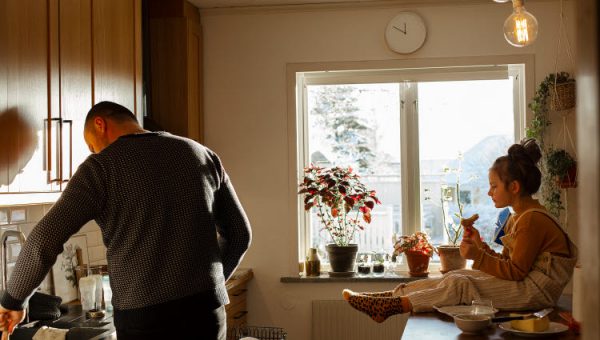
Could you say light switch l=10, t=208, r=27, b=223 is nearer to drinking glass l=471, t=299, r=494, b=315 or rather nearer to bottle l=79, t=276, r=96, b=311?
bottle l=79, t=276, r=96, b=311

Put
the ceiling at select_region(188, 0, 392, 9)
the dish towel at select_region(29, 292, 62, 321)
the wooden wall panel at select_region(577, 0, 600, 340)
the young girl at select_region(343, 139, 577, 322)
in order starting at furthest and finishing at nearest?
1. the ceiling at select_region(188, 0, 392, 9)
2. the dish towel at select_region(29, 292, 62, 321)
3. the young girl at select_region(343, 139, 577, 322)
4. the wooden wall panel at select_region(577, 0, 600, 340)

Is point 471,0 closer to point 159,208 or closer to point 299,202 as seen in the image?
point 299,202

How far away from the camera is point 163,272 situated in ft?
6.44

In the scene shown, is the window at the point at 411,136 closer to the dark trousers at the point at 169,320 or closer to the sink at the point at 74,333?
the sink at the point at 74,333

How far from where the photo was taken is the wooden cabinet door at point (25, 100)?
2209 millimetres

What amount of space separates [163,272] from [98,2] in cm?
146

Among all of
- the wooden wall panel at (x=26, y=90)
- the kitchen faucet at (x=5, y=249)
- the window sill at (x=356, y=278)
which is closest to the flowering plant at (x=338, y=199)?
the window sill at (x=356, y=278)

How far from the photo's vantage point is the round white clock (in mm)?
4266

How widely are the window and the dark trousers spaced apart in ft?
8.13

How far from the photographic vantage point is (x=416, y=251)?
Result: 4.25 meters

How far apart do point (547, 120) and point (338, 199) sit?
1346 mm

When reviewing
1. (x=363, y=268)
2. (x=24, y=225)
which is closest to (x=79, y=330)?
(x=24, y=225)

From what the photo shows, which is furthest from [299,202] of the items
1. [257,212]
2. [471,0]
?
[471,0]

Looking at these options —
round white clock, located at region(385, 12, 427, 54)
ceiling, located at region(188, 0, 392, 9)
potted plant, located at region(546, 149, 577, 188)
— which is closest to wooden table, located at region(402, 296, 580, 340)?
potted plant, located at region(546, 149, 577, 188)
